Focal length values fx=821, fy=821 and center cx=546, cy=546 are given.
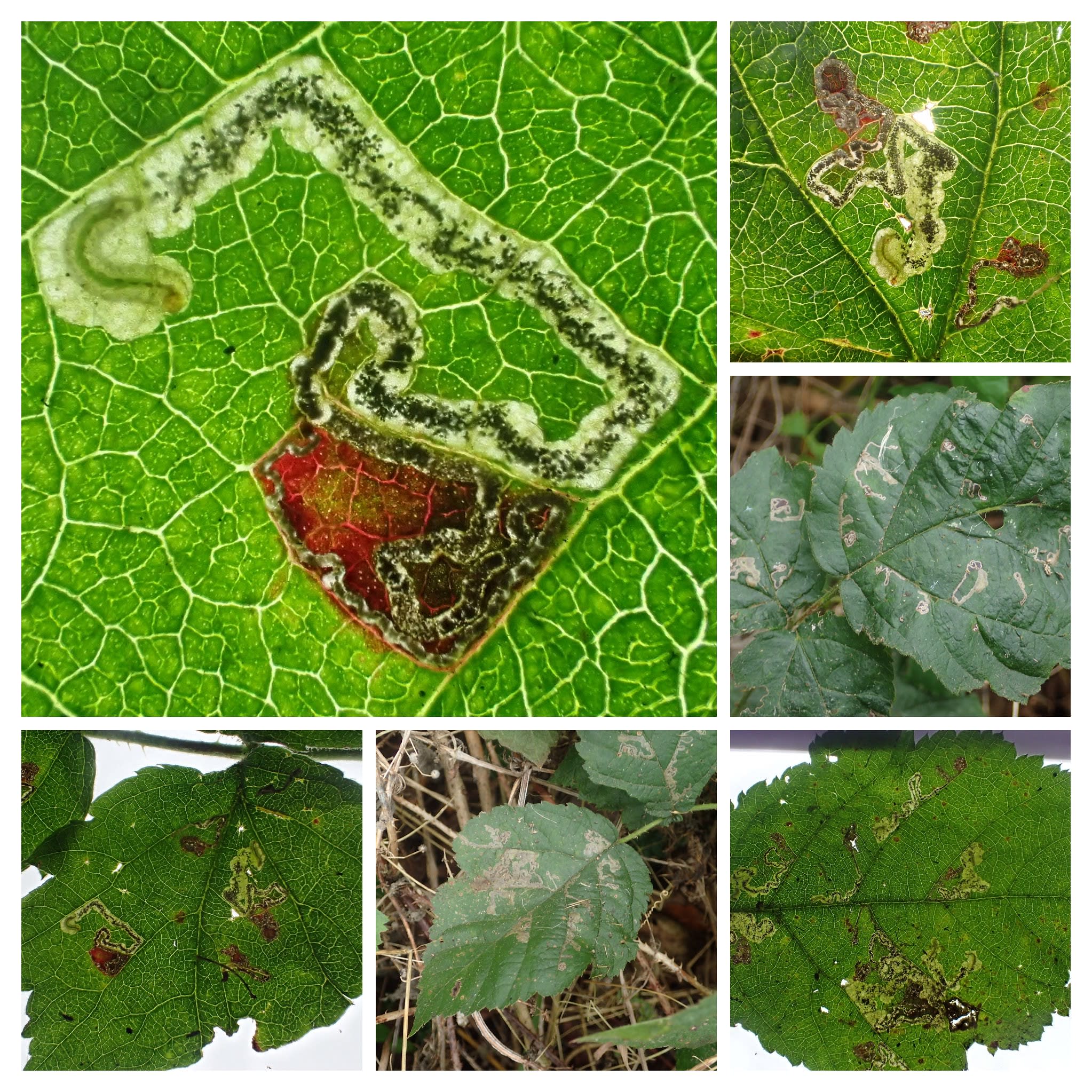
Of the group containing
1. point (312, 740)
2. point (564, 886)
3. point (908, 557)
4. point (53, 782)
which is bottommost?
point (564, 886)

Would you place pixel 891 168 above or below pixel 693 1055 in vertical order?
above

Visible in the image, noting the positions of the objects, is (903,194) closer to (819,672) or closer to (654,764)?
A: (819,672)

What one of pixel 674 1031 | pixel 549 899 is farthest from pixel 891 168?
pixel 674 1031

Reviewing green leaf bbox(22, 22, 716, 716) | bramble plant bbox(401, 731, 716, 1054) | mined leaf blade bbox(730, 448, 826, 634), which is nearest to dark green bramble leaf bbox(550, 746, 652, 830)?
bramble plant bbox(401, 731, 716, 1054)

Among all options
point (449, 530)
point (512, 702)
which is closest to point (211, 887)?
point (512, 702)

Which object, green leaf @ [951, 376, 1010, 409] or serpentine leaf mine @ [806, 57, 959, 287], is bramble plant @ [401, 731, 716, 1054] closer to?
green leaf @ [951, 376, 1010, 409]

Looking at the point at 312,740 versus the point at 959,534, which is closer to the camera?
the point at 959,534

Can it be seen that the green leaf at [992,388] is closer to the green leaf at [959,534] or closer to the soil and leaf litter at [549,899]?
the green leaf at [959,534]
